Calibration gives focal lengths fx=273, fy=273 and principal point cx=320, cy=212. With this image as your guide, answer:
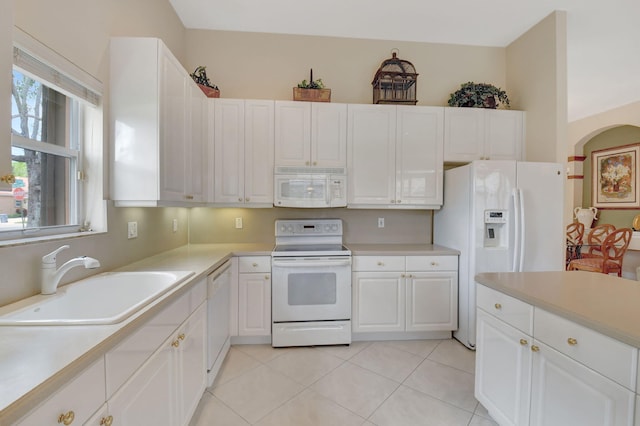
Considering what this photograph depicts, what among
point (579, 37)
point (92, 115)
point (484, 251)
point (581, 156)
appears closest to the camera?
point (92, 115)

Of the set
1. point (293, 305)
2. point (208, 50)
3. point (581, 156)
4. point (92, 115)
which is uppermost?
point (208, 50)

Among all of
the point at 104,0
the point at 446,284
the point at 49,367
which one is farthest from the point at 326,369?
the point at 104,0

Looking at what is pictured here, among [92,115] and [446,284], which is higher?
[92,115]

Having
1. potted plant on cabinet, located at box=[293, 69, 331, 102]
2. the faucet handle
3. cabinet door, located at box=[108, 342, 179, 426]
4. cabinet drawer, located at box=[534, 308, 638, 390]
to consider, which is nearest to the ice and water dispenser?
cabinet drawer, located at box=[534, 308, 638, 390]

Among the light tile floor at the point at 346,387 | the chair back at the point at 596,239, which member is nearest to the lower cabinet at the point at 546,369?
the light tile floor at the point at 346,387

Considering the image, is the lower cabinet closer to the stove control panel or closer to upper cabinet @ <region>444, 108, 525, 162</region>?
the stove control panel

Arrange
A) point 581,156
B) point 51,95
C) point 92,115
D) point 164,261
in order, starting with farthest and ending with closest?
point 581,156, point 164,261, point 92,115, point 51,95

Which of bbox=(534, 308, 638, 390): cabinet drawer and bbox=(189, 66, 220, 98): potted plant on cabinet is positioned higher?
bbox=(189, 66, 220, 98): potted plant on cabinet

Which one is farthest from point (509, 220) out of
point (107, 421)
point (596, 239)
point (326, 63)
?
point (596, 239)

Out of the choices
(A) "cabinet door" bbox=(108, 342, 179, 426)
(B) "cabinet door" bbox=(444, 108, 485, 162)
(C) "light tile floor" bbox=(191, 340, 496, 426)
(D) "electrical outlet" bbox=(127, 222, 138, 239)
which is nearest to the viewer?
(A) "cabinet door" bbox=(108, 342, 179, 426)

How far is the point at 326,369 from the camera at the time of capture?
2156mm

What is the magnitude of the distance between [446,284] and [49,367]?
2706mm

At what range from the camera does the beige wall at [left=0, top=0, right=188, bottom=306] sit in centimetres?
114

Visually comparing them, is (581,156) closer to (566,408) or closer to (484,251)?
(484,251)
